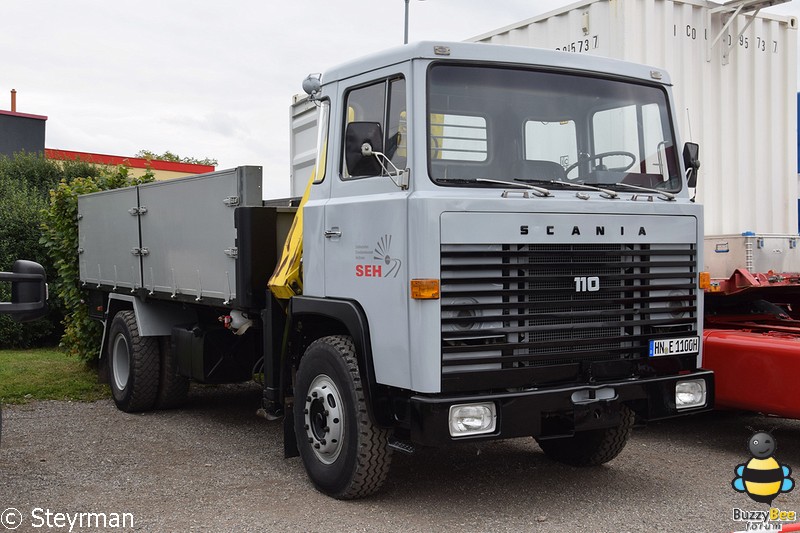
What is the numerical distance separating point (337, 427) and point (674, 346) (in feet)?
7.05

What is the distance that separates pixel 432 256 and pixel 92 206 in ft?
20.6

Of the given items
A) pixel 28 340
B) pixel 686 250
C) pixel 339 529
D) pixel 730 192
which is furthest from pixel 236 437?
pixel 28 340

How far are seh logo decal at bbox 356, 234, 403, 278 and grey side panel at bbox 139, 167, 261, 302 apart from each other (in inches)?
66.1

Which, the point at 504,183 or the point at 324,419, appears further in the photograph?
the point at 324,419

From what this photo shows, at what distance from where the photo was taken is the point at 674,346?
5727mm

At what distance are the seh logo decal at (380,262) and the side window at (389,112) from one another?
1.49 feet

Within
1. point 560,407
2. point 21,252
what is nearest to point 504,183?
point 560,407

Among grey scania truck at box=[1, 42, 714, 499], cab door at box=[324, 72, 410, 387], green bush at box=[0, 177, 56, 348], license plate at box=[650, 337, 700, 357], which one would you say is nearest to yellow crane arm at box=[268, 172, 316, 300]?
grey scania truck at box=[1, 42, 714, 499]

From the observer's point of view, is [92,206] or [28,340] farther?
[28,340]

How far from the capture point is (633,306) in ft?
18.4

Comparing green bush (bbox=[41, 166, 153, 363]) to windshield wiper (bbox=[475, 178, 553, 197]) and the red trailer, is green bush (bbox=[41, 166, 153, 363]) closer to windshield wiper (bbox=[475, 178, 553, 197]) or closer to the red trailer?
windshield wiper (bbox=[475, 178, 553, 197])

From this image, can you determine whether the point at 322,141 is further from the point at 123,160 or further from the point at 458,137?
the point at 123,160

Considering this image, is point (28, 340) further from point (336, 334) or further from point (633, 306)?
point (633, 306)

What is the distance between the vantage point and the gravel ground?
541cm
